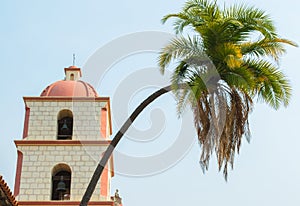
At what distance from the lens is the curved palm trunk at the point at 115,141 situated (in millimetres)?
15938

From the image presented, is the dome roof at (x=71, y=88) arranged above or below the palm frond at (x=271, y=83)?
above

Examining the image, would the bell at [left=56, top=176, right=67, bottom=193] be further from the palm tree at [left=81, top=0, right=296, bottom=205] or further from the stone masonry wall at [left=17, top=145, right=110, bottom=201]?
the palm tree at [left=81, top=0, right=296, bottom=205]

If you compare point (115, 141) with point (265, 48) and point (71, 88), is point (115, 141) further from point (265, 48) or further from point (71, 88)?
point (71, 88)

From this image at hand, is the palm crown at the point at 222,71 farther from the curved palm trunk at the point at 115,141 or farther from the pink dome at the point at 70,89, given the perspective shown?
the pink dome at the point at 70,89

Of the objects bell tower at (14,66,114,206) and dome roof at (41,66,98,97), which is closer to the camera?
bell tower at (14,66,114,206)

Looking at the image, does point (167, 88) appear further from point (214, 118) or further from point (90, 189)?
point (90, 189)

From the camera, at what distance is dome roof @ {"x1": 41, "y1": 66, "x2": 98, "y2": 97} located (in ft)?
82.1

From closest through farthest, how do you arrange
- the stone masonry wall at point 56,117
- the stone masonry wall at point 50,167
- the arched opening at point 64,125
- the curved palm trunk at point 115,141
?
1. the curved palm trunk at point 115,141
2. the stone masonry wall at point 50,167
3. the stone masonry wall at point 56,117
4. the arched opening at point 64,125

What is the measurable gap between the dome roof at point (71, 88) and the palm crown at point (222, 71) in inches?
338

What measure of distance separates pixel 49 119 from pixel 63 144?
1172 mm

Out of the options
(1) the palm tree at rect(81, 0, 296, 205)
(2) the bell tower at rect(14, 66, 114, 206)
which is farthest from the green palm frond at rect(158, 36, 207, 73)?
(2) the bell tower at rect(14, 66, 114, 206)

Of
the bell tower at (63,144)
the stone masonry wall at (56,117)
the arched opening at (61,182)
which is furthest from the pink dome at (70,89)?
the arched opening at (61,182)

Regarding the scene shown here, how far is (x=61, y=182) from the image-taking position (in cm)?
2402

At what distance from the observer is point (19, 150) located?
2434cm
